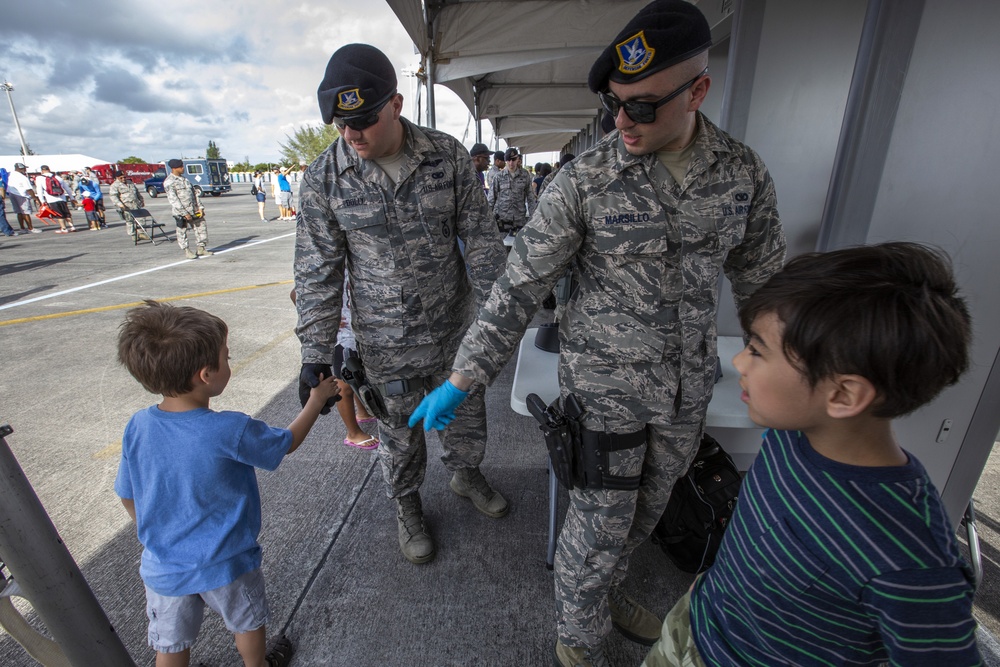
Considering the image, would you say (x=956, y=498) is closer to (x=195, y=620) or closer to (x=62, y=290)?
(x=195, y=620)

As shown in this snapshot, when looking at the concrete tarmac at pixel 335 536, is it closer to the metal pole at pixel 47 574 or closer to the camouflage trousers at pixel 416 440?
the metal pole at pixel 47 574

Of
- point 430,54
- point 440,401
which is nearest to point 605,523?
point 440,401

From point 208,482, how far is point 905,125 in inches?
94.0

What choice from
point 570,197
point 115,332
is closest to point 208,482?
point 570,197

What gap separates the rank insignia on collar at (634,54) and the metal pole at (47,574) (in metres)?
1.58

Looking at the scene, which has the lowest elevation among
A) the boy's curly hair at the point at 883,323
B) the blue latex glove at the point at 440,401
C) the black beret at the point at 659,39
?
the blue latex glove at the point at 440,401

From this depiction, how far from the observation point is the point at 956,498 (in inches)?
73.5

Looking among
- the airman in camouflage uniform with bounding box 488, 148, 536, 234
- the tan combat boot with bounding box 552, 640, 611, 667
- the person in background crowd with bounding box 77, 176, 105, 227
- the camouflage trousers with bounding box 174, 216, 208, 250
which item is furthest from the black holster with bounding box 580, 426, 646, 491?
the person in background crowd with bounding box 77, 176, 105, 227

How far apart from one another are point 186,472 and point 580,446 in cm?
105

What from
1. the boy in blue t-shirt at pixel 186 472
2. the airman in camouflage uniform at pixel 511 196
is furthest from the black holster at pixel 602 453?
the airman in camouflage uniform at pixel 511 196

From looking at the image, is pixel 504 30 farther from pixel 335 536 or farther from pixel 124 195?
pixel 124 195

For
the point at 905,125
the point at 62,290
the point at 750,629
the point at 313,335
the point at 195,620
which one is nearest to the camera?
the point at 750,629

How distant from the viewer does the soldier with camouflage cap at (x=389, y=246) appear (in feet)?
5.58

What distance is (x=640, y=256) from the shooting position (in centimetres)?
125
